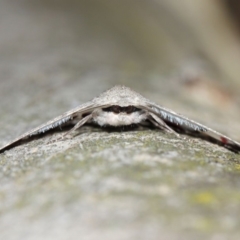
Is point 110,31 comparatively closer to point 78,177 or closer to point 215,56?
point 215,56

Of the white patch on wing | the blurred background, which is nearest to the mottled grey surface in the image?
the white patch on wing

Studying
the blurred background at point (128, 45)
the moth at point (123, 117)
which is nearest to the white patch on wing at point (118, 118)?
the moth at point (123, 117)

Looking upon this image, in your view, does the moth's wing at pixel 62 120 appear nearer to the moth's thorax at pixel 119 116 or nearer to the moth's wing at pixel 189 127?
the moth's thorax at pixel 119 116

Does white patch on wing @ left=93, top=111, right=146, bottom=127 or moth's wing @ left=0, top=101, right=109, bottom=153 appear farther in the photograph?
white patch on wing @ left=93, top=111, right=146, bottom=127

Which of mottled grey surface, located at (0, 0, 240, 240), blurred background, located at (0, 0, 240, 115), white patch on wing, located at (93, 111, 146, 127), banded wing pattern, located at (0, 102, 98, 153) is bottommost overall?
mottled grey surface, located at (0, 0, 240, 240)

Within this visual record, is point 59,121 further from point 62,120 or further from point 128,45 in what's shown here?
point 128,45

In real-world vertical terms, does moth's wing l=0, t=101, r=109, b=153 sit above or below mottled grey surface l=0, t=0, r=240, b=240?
above

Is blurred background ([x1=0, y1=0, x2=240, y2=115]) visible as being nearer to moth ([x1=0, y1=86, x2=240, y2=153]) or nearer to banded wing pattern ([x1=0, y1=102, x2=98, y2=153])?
banded wing pattern ([x1=0, y1=102, x2=98, y2=153])

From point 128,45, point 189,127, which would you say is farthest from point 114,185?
point 128,45
